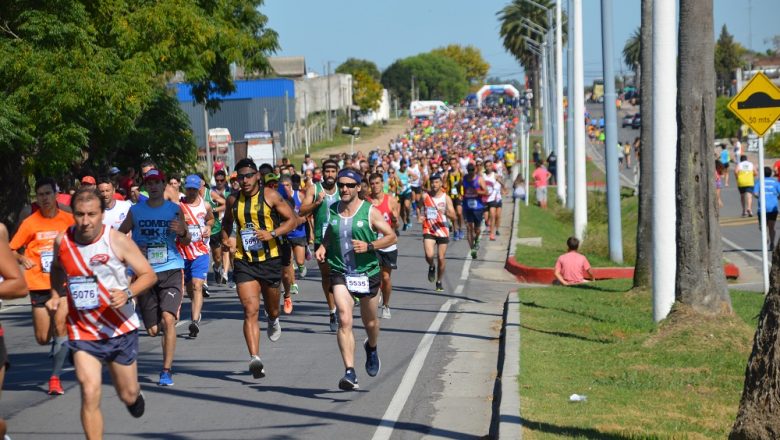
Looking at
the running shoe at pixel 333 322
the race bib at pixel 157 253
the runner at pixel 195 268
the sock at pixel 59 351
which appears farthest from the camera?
the running shoe at pixel 333 322

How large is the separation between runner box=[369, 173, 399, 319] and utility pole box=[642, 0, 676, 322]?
3.23 meters

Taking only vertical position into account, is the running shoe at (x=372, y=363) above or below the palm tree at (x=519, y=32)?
below

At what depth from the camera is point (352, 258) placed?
35.7ft

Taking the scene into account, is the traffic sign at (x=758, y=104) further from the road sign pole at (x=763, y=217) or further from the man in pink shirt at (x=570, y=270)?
the man in pink shirt at (x=570, y=270)

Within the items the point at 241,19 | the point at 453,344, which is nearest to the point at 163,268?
the point at 453,344

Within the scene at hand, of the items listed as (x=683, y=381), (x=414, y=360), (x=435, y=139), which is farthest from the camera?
(x=435, y=139)

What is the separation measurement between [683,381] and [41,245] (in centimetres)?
604

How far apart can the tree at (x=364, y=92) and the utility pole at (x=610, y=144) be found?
11231cm

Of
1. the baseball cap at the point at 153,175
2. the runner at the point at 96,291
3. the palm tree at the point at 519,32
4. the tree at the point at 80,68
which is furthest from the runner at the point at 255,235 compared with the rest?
the palm tree at the point at 519,32

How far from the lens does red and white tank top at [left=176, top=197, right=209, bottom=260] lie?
14500 millimetres

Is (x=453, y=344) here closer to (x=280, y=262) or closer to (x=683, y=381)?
(x=280, y=262)

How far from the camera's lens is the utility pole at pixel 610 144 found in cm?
2384

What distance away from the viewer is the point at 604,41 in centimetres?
2425

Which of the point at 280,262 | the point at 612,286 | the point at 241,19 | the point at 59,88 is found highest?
the point at 241,19
